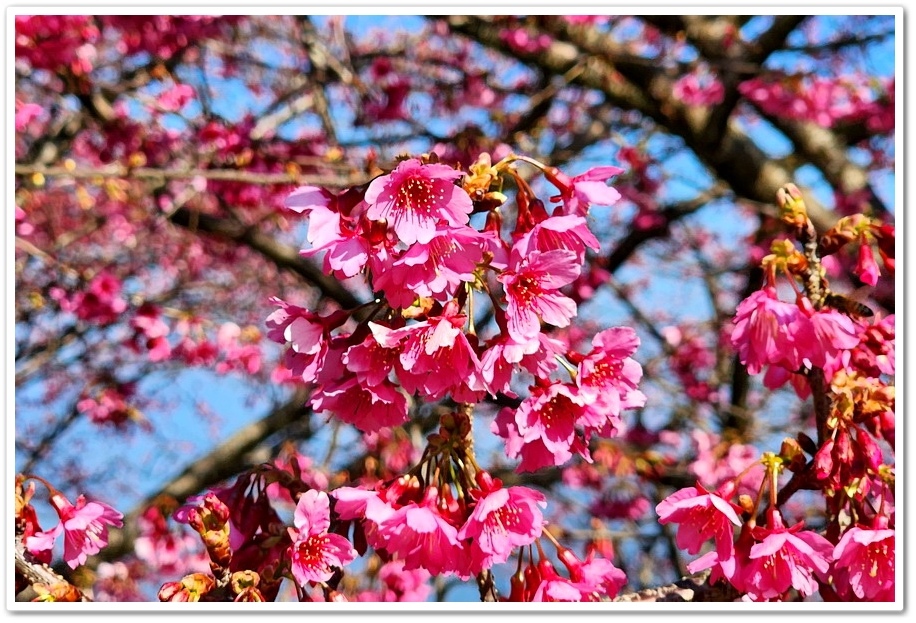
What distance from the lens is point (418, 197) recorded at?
931 millimetres

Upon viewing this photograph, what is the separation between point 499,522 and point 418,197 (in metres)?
0.39

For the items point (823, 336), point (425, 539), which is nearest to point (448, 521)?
point (425, 539)

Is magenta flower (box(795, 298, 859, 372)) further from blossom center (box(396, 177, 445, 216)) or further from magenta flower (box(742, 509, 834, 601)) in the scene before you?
blossom center (box(396, 177, 445, 216))

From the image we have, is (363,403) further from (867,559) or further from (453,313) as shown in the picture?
(867,559)

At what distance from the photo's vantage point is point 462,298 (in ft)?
3.23

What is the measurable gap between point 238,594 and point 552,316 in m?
0.50

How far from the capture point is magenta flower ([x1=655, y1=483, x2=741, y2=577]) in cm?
101

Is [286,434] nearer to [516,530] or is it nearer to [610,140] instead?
[610,140]

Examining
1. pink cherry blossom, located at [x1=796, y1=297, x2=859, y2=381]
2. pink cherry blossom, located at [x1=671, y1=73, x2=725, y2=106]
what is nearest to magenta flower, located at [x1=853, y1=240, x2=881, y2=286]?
pink cherry blossom, located at [x1=796, y1=297, x2=859, y2=381]

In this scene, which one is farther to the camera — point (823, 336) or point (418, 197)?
point (823, 336)

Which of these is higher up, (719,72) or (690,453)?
(719,72)

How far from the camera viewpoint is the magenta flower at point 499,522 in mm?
944

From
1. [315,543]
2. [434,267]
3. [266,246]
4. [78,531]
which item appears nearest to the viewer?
[434,267]

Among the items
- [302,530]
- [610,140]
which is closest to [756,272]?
[302,530]
